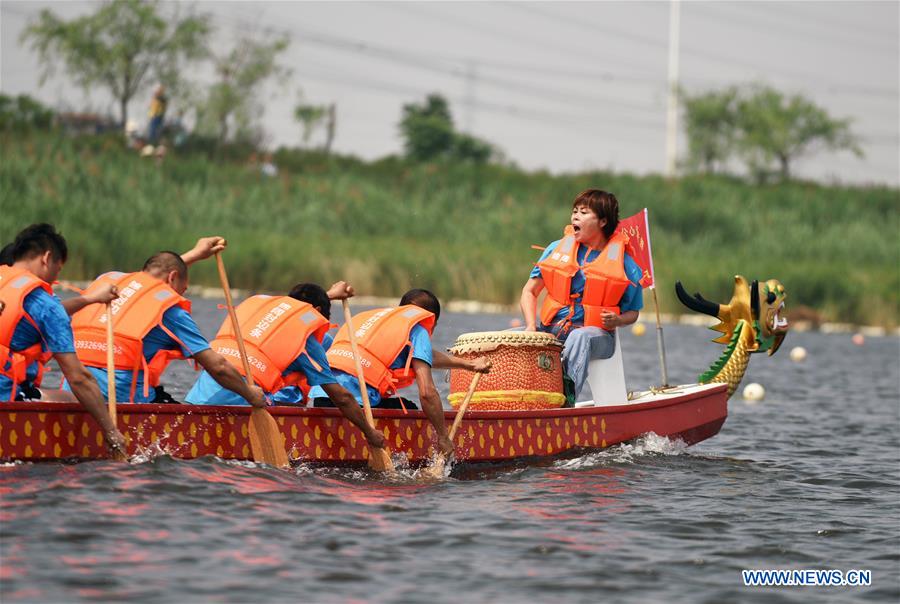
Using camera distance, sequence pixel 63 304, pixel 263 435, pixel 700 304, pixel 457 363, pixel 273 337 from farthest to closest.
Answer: pixel 700 304
pixel 457 363
pixel 273 337
pixel 263 435
pixel 63 304

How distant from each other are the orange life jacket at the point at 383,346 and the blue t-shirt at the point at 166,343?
4.40 feet

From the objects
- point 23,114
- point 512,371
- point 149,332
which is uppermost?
point 23,114

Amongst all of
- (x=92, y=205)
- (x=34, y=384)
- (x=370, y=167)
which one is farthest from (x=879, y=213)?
(x=34, y=384)

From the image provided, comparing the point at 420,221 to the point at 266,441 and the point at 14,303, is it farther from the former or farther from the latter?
the point at 14,303

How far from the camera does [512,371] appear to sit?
1089cm

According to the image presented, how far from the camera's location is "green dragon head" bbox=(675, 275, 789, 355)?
1328 cm

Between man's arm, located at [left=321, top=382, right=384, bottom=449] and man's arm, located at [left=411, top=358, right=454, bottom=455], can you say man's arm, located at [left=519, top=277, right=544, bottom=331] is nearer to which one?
man's arm, located at [left=411, top=358, right=454, bottom=455]

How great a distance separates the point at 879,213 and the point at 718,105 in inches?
1143

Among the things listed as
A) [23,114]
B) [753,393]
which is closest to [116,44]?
[23,114]

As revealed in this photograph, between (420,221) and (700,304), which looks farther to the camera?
(420,221)

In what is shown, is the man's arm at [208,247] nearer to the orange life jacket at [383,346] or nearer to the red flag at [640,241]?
the orange life jacket at [383,346]

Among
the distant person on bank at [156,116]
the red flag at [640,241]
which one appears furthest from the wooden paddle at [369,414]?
the distant person on bank at [156,116]

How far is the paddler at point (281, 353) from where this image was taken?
9.44 m

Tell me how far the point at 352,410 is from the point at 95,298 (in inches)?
78.6
